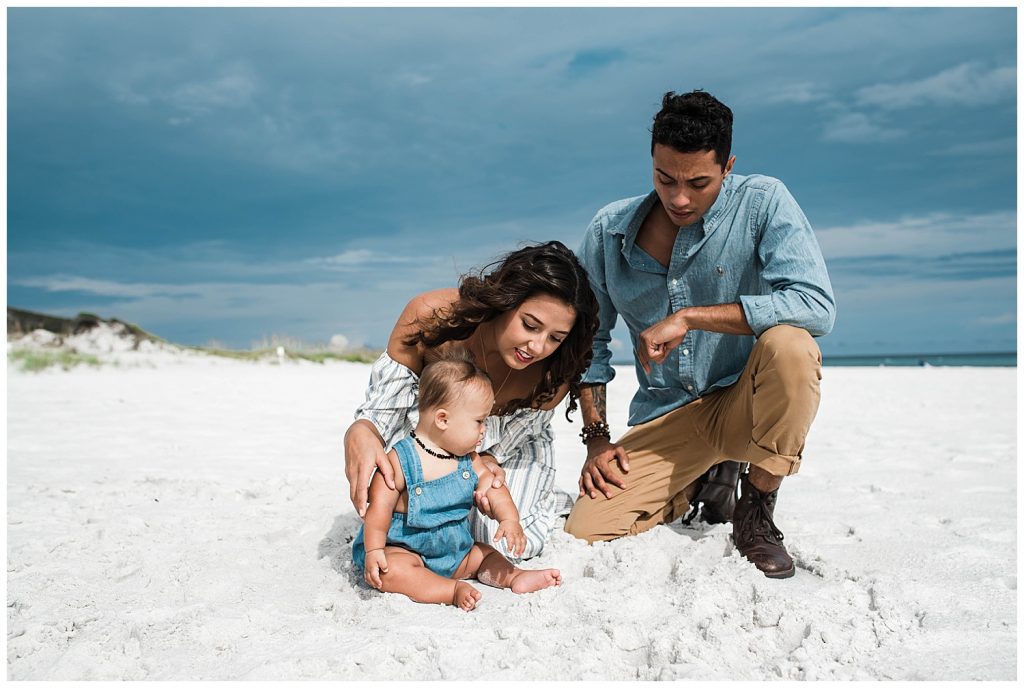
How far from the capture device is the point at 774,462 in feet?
9.46

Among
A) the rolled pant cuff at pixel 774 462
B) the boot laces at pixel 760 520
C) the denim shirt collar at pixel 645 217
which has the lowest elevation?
the boot laces at pixel 760 520

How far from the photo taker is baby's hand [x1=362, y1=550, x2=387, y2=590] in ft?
8.02

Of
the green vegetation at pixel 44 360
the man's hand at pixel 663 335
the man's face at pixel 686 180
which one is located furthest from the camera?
the green vegetation at pixel 44 360

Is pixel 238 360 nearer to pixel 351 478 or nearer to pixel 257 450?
pixel 257 450

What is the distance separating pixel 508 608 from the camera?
2.44 m

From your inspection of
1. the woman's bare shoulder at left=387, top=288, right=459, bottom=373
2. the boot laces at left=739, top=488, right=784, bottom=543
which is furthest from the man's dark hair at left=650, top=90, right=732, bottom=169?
the boot laces at left=739, top=488, right=784, bottom=543

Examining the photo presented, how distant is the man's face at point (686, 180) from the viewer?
288 cm

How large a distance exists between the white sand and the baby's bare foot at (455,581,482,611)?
1.2 inches

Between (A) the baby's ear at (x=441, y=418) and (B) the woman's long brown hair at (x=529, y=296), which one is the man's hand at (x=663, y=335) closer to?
(B) the woman's long brown hair at (x=529, y=296)

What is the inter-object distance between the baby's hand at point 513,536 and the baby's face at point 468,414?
11.2 inches

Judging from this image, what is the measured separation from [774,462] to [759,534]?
0.87 ft

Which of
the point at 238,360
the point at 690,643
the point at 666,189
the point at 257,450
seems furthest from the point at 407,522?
the point at 238,360

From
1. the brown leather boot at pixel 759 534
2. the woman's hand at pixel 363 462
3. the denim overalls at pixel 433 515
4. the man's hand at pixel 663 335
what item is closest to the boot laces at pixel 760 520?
the brown leather boot at pixel 759 534

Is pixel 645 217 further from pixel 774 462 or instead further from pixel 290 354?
pixel 290 354
